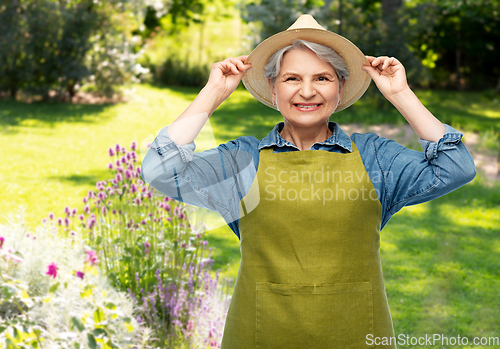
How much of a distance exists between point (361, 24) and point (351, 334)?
11.0m

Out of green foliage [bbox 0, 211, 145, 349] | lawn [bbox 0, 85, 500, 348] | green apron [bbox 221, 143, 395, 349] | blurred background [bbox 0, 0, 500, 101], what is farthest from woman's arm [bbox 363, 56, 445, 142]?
blurred background [bbox 0, 0, 500, 101]

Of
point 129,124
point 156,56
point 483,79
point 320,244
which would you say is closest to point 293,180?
point 320,244

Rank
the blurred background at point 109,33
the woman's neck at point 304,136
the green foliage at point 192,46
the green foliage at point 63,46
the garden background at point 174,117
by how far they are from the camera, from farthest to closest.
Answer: the green foliage at point 192,46 → the green foliage at point 63,46 → the blurred background at point 109,33 → the garden background at point 174,117 → the woman's neck at point 304,136

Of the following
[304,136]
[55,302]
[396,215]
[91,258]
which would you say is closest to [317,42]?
[304,136]

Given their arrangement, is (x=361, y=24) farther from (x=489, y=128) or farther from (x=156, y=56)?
(x=156, y=56)

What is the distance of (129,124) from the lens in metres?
10.2

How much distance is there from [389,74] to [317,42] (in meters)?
0.29

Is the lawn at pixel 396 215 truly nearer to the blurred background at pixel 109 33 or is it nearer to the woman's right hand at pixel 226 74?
the woman's right hand at pixel 226 74

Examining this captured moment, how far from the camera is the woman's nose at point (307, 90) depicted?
1.72 meters

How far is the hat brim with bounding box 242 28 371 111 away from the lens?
1.78m

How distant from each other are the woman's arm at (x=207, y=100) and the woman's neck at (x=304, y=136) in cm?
27

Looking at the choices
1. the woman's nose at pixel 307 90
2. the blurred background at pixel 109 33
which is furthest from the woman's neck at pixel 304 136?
the blurred background at pixel 109 33

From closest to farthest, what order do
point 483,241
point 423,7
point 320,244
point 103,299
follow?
1. point 320,244
2. point 103,299
3. point 483,241
4. point 423,7

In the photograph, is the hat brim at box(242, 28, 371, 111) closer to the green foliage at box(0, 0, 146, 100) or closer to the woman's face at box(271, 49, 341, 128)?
the woman's face at box(271, 49, 341, 128)
